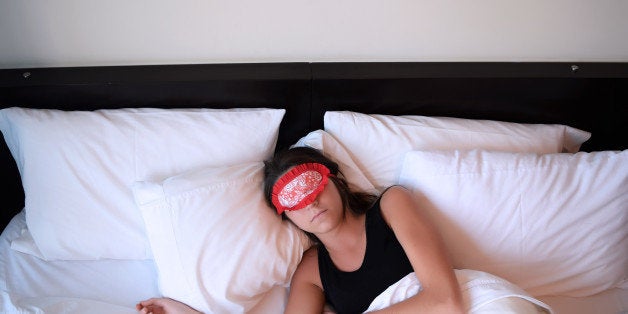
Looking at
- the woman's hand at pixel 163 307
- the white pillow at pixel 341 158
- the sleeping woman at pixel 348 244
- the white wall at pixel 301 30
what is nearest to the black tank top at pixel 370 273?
the sleeping woman at pixel 348 244

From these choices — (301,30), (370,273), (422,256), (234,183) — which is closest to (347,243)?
(370,273)

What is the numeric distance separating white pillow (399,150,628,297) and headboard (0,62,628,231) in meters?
0.23

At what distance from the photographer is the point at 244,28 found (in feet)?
4.62

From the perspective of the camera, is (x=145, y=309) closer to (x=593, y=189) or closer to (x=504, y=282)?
(x=504, y=282)

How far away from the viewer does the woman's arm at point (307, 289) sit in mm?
1255

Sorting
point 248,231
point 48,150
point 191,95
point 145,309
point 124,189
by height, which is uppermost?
point 191,95

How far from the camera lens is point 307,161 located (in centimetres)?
126

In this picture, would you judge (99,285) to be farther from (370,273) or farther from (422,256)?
(422,256)

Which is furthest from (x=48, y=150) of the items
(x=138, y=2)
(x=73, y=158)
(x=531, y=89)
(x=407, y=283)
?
(x=531, y=89)

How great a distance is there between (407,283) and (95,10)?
115cm

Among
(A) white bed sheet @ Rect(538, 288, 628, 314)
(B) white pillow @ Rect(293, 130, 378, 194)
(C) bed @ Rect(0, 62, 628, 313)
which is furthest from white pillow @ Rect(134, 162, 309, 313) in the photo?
(A) white bed sheet @ Rect(538, 288, 628, 314)

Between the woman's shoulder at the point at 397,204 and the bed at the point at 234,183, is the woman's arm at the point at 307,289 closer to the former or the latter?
the bed at the point at 234,183

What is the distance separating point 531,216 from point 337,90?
657 mm

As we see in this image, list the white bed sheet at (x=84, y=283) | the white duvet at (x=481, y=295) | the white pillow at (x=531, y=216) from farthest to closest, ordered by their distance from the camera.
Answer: the white pillow at (x=531, y=216)
the white bed sheet at (x=84, y=283)
the white duvet at (x=481, y=295)
